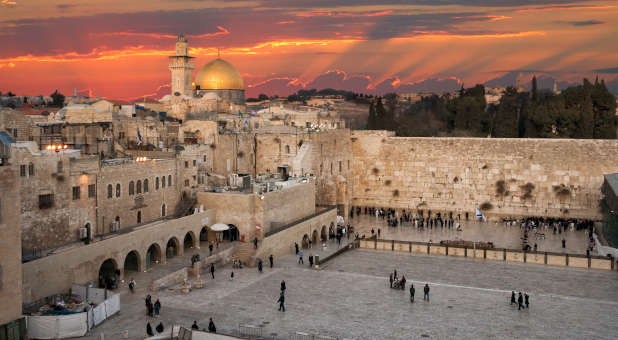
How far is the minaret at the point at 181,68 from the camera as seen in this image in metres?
43.2

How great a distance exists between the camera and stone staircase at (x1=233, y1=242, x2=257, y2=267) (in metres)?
22.2

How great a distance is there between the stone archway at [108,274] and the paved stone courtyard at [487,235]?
14.0m

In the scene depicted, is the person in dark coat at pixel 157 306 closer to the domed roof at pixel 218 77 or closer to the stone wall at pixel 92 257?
the stone wall at pixel 92 257

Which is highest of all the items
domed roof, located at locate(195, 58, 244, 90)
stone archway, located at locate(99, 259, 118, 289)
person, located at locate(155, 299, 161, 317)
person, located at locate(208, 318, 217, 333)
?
domed roof, located at locate(195, 58, 244, 90)

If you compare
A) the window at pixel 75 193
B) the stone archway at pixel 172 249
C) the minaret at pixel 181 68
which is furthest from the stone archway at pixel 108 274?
the minaret at pixel 181 68

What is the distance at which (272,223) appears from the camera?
25172 mm

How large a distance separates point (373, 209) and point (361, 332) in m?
21.8

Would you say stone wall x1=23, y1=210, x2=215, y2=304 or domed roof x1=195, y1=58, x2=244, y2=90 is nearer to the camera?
stone wall x1=23, y1=210, x2=215, y2=304

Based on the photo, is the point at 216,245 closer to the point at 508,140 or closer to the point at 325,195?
the point at 325,195

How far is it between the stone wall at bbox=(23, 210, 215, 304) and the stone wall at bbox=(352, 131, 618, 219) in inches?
658

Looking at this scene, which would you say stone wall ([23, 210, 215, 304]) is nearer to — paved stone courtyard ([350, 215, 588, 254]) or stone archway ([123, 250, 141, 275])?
stone archway ([123, 250, 141, 275])

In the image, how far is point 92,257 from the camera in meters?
18.0

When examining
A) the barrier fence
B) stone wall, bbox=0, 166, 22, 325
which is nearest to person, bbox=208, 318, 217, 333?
stone wall, bbox=0, 166, 22, 325

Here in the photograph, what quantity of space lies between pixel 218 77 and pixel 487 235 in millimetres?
25166
